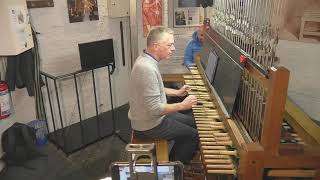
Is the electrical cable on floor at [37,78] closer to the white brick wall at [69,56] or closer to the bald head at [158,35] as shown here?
the white brick wall at [69,56]

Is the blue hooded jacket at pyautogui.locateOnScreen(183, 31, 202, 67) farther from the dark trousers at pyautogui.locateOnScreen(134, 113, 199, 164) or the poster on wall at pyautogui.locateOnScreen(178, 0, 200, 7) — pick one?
the dark trousers at pyautogui.locateOnScreen(134, 113, 199, 164)

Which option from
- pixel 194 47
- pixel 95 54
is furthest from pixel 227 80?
pixel 95 54

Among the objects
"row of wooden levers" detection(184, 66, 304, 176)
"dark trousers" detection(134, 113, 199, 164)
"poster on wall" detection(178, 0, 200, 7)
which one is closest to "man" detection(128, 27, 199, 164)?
"dark trousers" detection(134, 113, 199, 164)

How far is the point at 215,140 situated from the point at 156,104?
2.42 ft

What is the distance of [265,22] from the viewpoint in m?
1.38

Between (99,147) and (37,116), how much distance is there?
793 mm

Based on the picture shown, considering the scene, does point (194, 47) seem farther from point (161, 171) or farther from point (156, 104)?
point (161, 171)

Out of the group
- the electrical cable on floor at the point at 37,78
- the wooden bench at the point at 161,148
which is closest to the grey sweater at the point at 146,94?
the wooden bench at the point at 161,148

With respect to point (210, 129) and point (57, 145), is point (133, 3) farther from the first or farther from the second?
point (210, 129)

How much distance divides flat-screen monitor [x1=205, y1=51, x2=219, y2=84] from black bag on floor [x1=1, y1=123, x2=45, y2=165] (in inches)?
75.4

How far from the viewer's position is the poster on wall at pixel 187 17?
3.76 meters

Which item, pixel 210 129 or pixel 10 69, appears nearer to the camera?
pixel 210 129

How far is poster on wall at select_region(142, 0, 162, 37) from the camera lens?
3624 mm

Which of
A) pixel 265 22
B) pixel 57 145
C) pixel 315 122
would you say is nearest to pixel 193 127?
pixel 315 122
